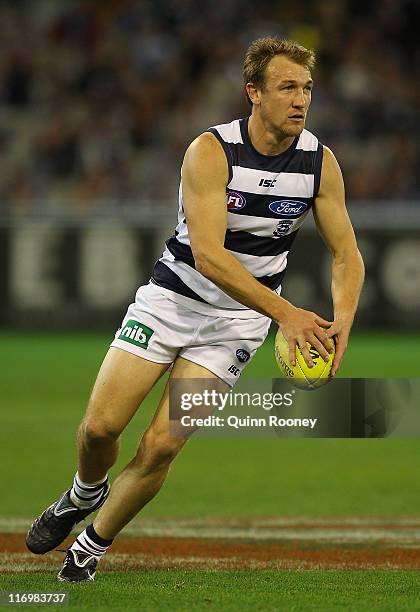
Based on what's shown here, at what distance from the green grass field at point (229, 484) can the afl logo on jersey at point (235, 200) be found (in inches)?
68.6

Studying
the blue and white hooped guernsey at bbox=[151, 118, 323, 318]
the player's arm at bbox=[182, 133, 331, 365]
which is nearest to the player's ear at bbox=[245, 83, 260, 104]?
the blue and white hooped guernsey at bbox=[151, 118, 323, 318]

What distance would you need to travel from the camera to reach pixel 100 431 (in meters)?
5.68

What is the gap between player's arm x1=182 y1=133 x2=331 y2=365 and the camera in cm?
525

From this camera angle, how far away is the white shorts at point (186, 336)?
19.1 ft

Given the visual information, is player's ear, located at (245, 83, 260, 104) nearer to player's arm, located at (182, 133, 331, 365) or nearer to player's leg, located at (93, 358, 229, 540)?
player's arm, located at (182, 133, 331, 365)

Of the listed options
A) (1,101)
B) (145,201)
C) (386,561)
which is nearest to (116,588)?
(386,561)

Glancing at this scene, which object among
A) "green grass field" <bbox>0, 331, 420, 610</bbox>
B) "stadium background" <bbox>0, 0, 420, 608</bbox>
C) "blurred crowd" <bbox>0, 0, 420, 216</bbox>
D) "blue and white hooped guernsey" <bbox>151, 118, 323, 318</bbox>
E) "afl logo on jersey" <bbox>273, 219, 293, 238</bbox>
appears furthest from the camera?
"blurred crowd" <bbox>0, 0, 420, 216</bbox>

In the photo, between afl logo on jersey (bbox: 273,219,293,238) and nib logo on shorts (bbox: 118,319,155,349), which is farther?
afl logo on jersey (bbox: 273,219,293,238)

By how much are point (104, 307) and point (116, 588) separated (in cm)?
1313

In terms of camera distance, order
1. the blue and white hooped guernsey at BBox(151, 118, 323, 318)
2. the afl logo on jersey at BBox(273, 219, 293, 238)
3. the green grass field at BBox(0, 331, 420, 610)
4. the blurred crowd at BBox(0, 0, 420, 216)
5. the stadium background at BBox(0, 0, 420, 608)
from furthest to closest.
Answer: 1. the blurred crowd at BBox(0, 0, 420, 216)
2. the stadium background at BBox(0, 0, 420, 608)
3. the afl logo on jersey at BBox(273, 219, 293, 238)
4. the blue and white hooped guernsey at BBox(151, 118, 323, 318)
5. the green grass field at BBox(0, 331, 420, 610)

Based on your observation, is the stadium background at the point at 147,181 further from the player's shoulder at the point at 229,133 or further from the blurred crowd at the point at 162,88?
the player's shoulder at the point at 229,133

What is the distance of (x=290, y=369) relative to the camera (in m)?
5.36

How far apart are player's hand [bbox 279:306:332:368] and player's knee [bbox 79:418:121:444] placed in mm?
953

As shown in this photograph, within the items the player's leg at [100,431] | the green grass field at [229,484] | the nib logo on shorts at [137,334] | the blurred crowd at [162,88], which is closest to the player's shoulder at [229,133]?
the nib logo on shorts at [137,334]
